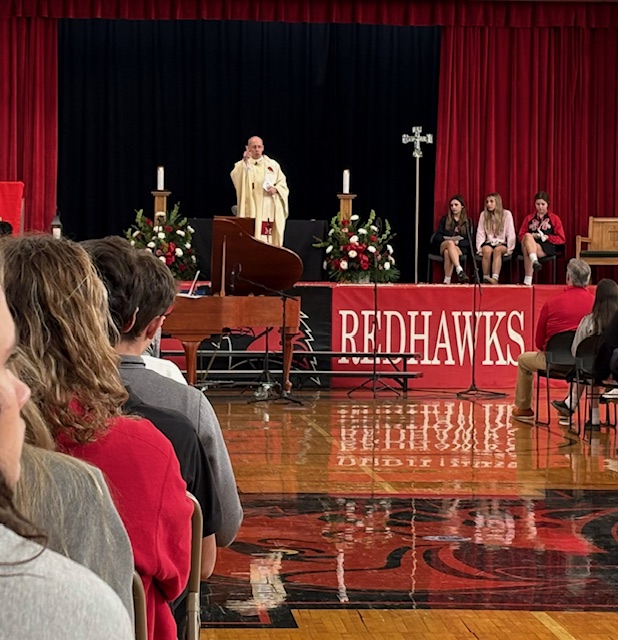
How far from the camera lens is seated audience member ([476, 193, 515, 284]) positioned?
610 inches

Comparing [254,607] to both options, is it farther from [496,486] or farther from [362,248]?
[362,248]

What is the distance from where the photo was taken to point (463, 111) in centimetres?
1694

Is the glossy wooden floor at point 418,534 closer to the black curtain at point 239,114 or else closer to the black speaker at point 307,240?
the black speaker at point 307,240

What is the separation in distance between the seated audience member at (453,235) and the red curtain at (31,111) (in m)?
5.03

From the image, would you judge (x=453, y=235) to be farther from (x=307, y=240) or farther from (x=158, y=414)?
(x=158, y=414)

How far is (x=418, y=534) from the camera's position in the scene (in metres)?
5.47

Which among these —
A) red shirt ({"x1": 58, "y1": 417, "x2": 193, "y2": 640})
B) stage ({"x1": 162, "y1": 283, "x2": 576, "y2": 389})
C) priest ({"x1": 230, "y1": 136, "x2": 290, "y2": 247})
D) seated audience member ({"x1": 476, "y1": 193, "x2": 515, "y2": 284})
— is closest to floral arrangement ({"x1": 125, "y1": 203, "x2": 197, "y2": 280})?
priest ({"x1": 230, "y1": 136, "x2": 290, "y2": 247})

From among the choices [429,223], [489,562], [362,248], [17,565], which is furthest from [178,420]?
[429,223]

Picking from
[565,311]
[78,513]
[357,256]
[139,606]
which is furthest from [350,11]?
[78,513]

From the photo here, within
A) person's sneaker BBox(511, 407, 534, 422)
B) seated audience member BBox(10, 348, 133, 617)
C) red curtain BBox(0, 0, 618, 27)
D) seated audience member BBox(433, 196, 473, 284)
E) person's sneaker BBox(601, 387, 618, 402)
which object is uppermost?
red curtain BBox(0, 0, 618, 27)

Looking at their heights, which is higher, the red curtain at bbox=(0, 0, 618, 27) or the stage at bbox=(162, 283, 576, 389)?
the red curtain at bbox=(0, 0, 618, 27)

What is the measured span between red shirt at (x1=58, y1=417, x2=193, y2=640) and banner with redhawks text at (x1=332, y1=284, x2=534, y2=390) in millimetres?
10290

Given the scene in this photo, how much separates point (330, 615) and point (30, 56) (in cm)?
1359

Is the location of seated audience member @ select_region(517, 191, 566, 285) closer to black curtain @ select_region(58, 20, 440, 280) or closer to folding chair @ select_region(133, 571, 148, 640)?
black curtain @ select_region(58, 20, 440, 280)
